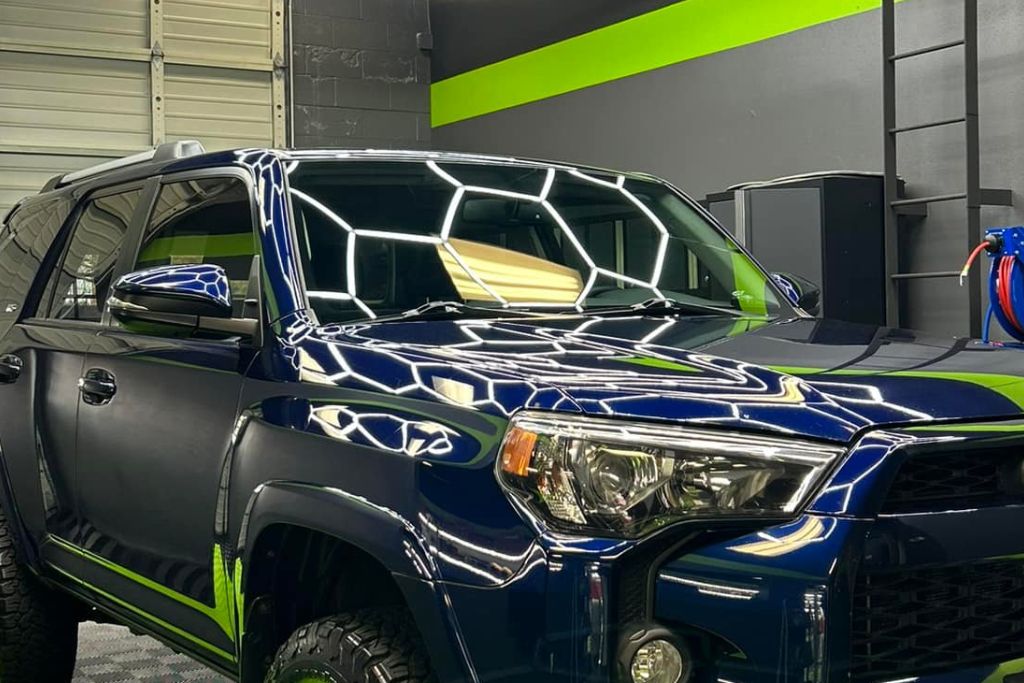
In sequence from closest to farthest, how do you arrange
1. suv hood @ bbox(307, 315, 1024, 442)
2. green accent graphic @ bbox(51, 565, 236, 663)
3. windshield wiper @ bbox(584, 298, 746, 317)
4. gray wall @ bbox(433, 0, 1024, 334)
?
1. suv hood @ bbox(307, 315, 1024, 442)
2. green accent graphic @ bbox(51, 565, 236, 663)
3. windshield wiper @ bbox(584, 298, 746, 317)
4. gray wall @ bbox(433, 0, 1024, 334)

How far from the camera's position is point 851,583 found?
4.72ft

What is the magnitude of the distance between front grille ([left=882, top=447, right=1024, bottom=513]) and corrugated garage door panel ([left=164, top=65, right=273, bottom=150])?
1054 cm

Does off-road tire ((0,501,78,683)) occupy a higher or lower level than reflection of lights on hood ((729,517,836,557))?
lower

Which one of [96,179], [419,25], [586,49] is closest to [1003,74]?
[586,49]

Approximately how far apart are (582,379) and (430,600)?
0.35m

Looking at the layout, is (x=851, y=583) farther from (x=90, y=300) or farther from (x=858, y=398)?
(x=90, y=300)

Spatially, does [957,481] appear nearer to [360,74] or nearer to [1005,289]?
[1005,289]

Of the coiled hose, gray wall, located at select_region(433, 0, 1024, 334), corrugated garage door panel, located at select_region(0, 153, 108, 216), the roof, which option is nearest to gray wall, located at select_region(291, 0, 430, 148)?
corrugated garage door panel, located at select_region(0, 153, 108, 216)

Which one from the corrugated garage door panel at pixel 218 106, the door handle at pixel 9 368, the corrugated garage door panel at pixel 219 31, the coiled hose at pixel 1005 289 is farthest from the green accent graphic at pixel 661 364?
the corrugated garage door panel at pixel 219 31

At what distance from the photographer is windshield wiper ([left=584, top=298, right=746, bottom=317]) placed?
7.72ft

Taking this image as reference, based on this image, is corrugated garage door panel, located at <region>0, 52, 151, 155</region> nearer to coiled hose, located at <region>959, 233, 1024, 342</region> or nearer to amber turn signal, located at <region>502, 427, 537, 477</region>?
coiled hose, located at <region>959, 233, 1024, 342</region>

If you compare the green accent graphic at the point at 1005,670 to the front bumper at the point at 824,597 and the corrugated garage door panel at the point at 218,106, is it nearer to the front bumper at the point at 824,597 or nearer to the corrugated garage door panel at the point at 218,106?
the front bumper at the point at 824,597

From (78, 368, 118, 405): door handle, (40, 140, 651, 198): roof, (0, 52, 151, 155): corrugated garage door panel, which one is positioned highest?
(0, 52, 151, 155): corrugated garage door panel

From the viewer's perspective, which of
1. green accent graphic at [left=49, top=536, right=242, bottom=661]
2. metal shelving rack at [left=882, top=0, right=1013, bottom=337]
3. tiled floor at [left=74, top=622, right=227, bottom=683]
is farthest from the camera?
metal shelving rack at [left=882, top=0, right=1013, bottom=337]
